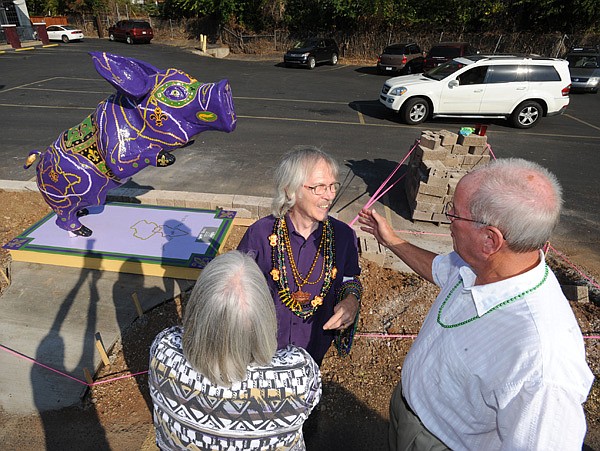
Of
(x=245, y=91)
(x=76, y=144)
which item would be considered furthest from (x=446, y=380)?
(x=245, y=91)

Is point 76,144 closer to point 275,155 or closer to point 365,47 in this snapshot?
point 275,155

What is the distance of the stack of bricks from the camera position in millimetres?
5723

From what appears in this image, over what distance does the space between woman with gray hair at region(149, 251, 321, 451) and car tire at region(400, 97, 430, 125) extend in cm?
1081

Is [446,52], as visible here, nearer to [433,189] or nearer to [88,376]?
[433,189]

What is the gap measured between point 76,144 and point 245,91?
11.5 m

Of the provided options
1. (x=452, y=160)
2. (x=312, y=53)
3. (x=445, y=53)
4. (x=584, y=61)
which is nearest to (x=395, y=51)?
(x=445, y=53)

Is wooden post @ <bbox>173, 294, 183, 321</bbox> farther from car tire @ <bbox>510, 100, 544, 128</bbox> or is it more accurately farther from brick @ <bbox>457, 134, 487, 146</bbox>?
car tire @ <bbox>510, 100, 544, 128</bbox>

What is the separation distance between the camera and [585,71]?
17.3 m

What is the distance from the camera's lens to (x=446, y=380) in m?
1.67

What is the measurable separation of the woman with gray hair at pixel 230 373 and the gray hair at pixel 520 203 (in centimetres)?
98

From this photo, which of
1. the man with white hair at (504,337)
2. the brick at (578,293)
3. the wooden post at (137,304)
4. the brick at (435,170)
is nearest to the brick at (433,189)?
the brick at (435,170)

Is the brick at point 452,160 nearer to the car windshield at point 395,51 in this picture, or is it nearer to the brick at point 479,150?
the brick at point 479,150

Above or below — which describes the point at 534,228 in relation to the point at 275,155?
above

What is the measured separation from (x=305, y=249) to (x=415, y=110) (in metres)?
10.1
